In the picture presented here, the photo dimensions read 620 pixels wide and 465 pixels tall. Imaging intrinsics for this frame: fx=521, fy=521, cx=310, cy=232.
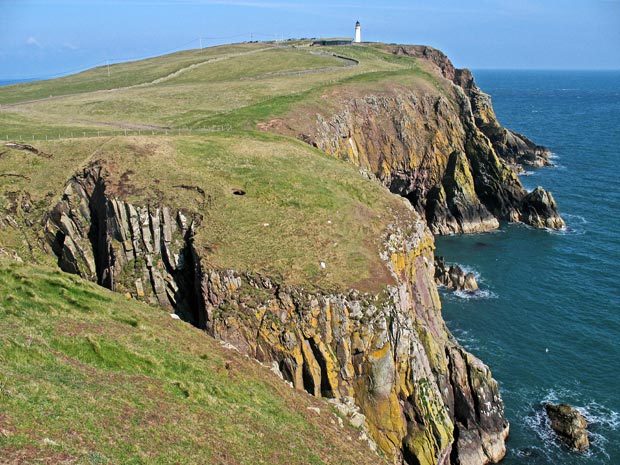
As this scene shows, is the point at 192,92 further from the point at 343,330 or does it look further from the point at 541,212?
the point at 343,330

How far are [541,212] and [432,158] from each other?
21825 millimetres

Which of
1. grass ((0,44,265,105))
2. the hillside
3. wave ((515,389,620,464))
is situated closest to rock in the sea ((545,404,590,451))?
wave ((515,389,620,464))

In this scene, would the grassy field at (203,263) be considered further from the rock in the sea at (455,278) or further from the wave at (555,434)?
the rock in the sea at (455,278)

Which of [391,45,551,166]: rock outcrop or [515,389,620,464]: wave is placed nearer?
[515,389,620,464]: wave

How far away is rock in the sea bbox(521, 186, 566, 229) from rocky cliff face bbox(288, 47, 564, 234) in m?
0.18

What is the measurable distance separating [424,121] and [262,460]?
8758 centimetres

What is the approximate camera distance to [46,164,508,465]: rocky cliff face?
37.7 meters

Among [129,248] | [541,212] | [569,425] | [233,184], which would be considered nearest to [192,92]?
[233,184]

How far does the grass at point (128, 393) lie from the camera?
18.9m

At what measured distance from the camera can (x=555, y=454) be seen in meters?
42.4

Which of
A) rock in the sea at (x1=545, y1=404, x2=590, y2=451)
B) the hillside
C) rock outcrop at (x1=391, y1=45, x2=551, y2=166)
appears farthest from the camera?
rock outcrop at (x1=391, y1=45, x2=551, y2=166)

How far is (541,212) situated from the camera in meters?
94.1

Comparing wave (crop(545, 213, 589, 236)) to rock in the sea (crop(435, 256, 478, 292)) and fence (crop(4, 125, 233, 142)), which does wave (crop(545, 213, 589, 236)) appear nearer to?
rock in the sea (crop(435, 256, 478, 292))

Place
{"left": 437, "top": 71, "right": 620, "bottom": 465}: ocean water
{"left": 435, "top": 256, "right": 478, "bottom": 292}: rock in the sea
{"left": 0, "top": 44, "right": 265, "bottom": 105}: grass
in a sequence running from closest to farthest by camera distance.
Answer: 1. {"left": 437, "top": 71, "right": 620, "bottom": 465}: ocean water
2. {"left": 435, "top": 256, "right": 478, "bottom": 292}: rock in the sea
3. {"left": 0, "top": 44, "right": 265, "bottom": 105}: grass
